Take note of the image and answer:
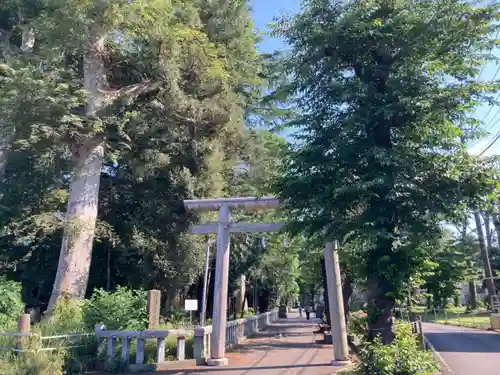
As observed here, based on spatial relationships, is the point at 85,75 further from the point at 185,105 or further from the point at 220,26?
the point at 220,26

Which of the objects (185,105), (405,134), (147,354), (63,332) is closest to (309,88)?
(405,134)

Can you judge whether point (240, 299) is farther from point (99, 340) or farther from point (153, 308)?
point (99, 340)

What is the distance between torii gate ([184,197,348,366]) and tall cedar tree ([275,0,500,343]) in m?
4.35

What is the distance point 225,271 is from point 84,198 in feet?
24.6

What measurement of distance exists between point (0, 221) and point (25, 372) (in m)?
12.3

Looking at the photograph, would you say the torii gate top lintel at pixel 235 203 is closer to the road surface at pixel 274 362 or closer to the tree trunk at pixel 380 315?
the road surface at pixel 274 362

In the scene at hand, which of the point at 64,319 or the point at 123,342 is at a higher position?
the point at 64,319

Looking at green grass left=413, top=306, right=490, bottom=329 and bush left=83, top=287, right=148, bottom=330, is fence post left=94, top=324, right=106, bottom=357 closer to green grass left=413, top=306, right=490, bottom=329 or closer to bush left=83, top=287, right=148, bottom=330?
bush left=83, top=287, right=148, bottom=330

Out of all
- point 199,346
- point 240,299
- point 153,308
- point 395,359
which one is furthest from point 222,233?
point 240,299

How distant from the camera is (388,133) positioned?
311 inches

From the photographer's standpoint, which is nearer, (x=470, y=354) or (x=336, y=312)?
(x=336, y=312)

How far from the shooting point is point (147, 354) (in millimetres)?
11727

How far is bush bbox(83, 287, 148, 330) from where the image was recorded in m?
11.9

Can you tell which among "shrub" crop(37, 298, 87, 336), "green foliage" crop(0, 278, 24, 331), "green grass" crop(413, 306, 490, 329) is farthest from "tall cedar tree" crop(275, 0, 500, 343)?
"green grass" crop(413, 306, 490, 329)
